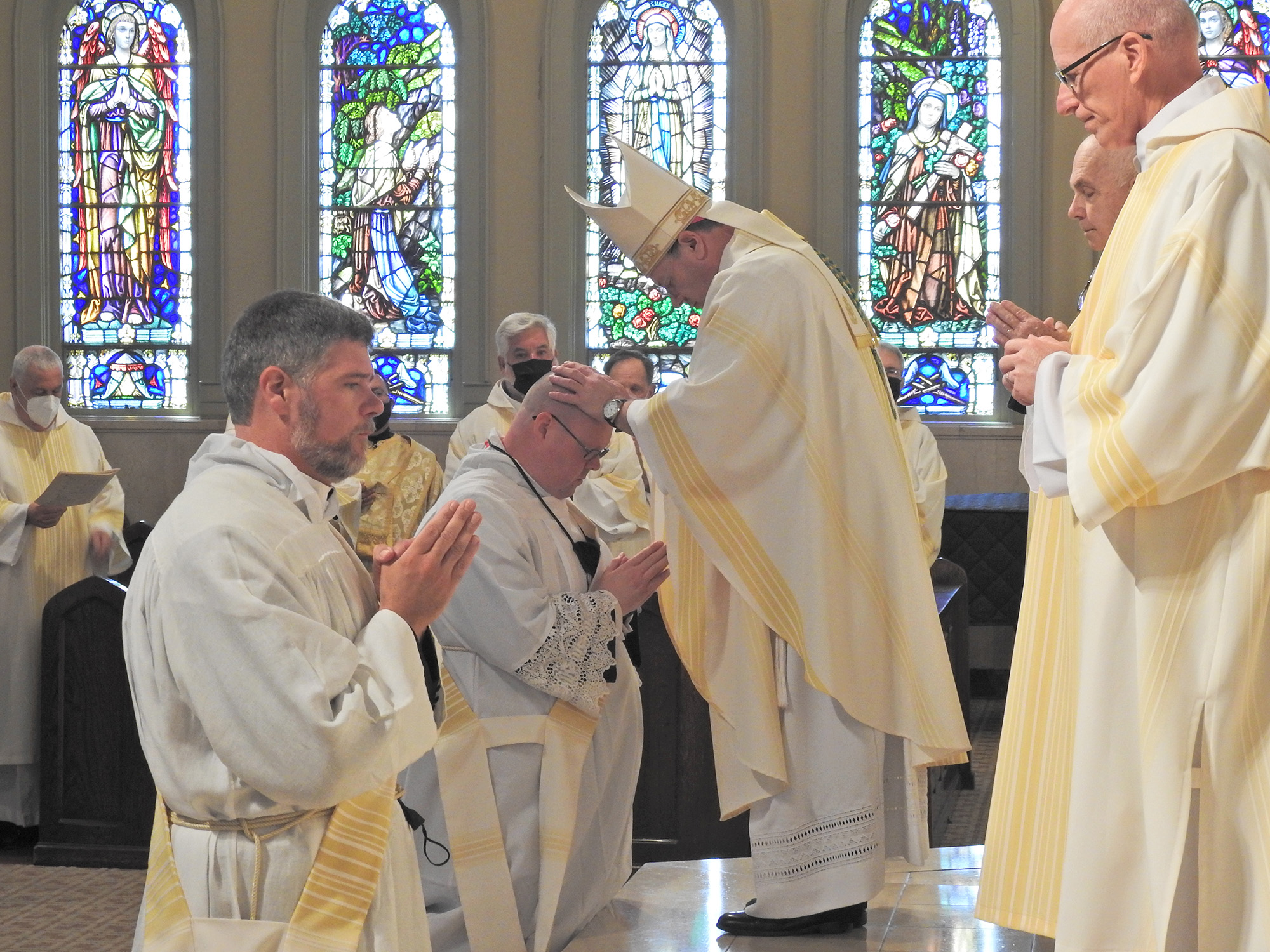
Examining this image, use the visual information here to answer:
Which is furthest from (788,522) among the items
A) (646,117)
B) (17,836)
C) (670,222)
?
(646,117)

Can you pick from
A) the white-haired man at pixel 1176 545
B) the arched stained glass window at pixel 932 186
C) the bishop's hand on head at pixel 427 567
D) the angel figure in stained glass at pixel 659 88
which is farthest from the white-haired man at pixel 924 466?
the bishop's hand on head at pixel 427 567

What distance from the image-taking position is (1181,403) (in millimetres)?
2312

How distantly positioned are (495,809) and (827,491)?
1124mm

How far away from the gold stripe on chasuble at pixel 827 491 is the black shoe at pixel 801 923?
548mm

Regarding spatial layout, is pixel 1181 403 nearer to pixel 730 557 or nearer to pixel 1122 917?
pixel 1122 917

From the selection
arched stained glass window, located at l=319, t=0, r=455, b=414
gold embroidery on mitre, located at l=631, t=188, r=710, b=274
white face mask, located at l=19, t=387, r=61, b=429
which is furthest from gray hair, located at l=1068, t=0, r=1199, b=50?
arched stained glass window, located at l=319, t=0, r=455, b=414

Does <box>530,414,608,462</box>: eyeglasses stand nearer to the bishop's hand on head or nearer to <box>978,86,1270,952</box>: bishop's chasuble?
the bishop's hand on head

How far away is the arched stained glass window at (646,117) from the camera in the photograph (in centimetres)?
1073

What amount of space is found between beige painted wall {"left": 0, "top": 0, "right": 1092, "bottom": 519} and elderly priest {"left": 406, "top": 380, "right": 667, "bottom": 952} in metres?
6.88

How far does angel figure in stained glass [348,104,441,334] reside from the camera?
35.8ft

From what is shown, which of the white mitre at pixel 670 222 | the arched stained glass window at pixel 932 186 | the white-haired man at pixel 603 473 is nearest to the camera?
the white mitre at pixel 670 222

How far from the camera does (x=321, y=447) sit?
237 cm

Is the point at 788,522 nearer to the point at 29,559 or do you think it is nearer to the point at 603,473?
the point at 603,473

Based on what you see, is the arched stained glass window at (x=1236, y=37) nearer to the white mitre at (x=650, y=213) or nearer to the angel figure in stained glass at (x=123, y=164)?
the angel figure in stained glass at (x=123, y=164)
